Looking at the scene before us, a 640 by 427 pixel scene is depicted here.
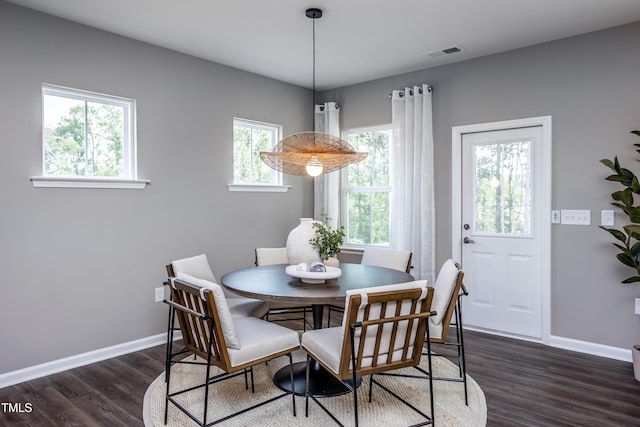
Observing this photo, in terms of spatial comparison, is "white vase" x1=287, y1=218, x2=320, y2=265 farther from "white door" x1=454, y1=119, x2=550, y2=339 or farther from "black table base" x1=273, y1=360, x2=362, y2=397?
"white door" x1=454, y1=119, x2=550, y2=339

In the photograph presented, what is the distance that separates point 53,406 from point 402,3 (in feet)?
11.4

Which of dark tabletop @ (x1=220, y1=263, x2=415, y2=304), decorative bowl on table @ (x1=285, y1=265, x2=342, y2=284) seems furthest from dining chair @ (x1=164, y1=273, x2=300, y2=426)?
decorative bowl on table @ (x1=285, y1=265, x2=342, y2=284)

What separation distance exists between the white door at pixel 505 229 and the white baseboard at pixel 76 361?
302cm

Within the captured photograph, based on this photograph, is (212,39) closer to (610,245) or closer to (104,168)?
(104,168)

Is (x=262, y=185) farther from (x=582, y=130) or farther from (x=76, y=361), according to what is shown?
(x=582, y=130)

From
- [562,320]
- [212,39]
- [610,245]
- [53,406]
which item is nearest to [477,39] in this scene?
[610,245]

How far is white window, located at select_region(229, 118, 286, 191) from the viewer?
4.59 metres

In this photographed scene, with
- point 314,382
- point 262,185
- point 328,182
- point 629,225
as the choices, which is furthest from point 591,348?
point 262,185

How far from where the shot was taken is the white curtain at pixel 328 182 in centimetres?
516

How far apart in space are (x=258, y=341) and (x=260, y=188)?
2541mm

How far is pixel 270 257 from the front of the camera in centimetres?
388

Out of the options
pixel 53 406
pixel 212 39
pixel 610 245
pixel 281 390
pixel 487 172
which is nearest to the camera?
pixel 53 406

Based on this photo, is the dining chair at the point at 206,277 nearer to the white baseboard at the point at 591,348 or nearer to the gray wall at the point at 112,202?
the gray wall at the point at 112,202

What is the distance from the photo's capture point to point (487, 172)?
4184 mm
